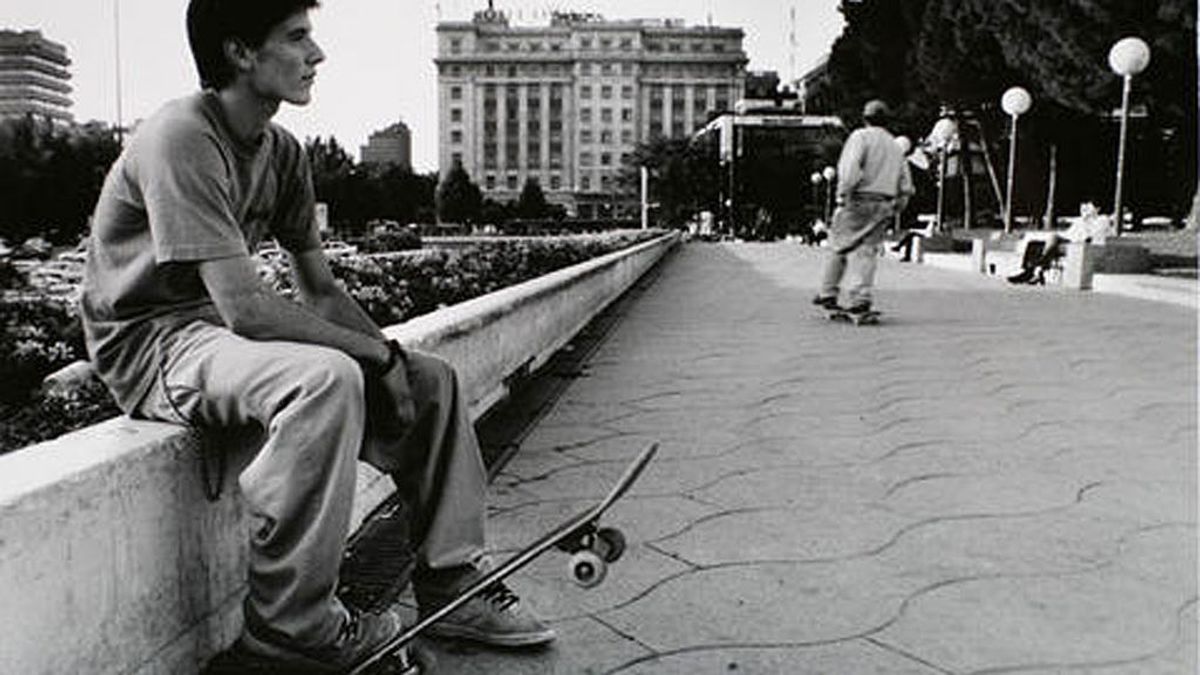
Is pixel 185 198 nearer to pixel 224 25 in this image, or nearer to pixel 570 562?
pixel 224 25

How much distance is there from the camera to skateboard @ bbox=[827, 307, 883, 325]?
376 inches

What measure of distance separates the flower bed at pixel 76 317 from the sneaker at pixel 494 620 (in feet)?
4.45

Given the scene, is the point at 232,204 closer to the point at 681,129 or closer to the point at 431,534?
the point at 431,534

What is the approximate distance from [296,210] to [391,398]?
60cm

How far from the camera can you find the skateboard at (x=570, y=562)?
224cm

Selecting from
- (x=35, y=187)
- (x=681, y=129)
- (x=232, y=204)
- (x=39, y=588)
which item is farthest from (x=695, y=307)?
(x=681, y=129)

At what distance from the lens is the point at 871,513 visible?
142 inches

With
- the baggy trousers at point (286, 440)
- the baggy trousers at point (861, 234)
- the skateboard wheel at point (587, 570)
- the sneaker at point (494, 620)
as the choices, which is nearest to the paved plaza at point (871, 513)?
the sneaker at point (494, 620)

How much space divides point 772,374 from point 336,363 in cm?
486

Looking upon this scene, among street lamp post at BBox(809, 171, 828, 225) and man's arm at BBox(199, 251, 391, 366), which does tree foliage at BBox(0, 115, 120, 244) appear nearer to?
street lamp post at BBox(809, 171, 828, 225)

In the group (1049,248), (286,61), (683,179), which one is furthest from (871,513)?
(683,179)

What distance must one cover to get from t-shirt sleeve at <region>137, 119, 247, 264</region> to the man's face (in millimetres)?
221

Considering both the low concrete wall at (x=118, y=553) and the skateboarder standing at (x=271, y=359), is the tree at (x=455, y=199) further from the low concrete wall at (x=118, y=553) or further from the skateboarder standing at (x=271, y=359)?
the low concrete wall at (x=118, y=553)

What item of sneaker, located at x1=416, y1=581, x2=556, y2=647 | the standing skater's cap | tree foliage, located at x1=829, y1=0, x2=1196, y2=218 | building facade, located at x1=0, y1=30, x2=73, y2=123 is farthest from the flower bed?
building facade, located at x1=0, y1=30, x2=73, y2=123
